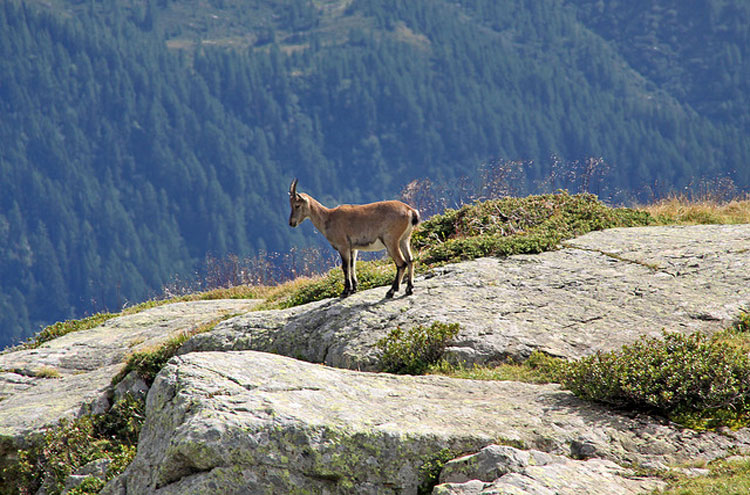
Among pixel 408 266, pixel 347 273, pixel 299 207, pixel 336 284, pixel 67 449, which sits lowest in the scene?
pixel 67 449

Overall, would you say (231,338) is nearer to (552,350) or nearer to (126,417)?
(126,417)

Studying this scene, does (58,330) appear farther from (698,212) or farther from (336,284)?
(698,212)

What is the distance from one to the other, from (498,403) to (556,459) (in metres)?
1.47

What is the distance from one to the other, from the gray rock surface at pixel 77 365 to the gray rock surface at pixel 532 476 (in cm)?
892

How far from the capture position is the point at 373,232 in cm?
1716

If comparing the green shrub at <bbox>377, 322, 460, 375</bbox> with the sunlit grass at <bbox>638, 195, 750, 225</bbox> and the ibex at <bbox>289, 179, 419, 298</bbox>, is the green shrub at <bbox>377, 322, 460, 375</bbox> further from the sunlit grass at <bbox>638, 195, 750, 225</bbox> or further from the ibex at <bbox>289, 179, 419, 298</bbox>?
the sunlit grass at <bbox>638, 195, 750, 225</bbox>

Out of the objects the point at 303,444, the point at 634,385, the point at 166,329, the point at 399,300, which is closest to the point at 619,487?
the point at 634,385

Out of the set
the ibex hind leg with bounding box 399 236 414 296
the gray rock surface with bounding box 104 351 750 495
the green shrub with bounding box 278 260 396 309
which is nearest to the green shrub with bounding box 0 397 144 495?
the gray rock surface with bounding box 104 351 750 495

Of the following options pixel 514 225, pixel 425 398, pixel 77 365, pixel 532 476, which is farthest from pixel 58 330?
pixel 532 476

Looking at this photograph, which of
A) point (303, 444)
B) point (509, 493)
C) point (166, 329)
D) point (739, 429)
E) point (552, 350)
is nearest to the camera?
point (509, 493)

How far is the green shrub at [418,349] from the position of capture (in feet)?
46.1

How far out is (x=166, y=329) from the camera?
69.4ft

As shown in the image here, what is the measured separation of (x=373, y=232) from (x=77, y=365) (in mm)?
8036

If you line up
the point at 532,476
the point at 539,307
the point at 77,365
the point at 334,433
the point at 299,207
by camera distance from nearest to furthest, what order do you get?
the point at 532,476 → the point at 334,433 → the point at 539,307 → the point at 299,207 → the point at 77,365
